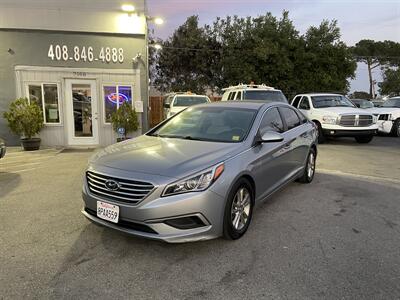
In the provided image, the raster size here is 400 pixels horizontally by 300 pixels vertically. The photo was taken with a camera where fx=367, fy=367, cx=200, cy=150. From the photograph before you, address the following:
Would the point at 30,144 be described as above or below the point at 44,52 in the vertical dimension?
below

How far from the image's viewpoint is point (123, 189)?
370 cm

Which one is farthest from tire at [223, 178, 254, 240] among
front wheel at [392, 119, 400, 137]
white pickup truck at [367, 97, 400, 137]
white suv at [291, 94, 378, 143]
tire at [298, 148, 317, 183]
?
front wheel at [392, 119, 400, 137]

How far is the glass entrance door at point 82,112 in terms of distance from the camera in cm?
1255

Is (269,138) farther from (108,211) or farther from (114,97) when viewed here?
(114,97)

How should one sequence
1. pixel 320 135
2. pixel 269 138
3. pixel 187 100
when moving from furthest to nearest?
1. pixel 187 100
2. pixel 320 135
3. pixel 269 138

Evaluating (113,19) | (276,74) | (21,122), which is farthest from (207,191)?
(276,74)

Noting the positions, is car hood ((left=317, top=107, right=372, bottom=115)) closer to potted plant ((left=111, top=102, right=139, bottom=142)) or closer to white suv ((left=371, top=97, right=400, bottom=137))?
white suv ((left=371, top=97, right=400, bottom=137))

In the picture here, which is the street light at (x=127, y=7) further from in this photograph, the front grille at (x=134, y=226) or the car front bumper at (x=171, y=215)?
the front grille at (x=134, y=226)

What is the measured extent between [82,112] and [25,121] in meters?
1.94

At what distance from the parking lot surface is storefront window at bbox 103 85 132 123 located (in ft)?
22.9

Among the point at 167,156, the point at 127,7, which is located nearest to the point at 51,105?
the point at 127,7

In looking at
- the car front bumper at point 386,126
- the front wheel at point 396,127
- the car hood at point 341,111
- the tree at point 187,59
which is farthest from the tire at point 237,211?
the tree at point 187,59

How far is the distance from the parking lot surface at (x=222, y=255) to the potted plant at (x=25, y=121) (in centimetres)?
583

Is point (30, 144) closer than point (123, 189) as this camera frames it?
No
